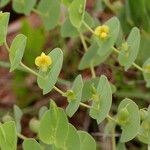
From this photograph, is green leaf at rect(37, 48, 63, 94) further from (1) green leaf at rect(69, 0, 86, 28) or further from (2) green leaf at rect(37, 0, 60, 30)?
(2) green leaf at rect(37, 0, 60, 30)

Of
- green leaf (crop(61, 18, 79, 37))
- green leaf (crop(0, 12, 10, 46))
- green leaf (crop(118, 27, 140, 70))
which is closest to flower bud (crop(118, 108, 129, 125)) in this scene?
green leaf (crop(118, 27, 140, 70))

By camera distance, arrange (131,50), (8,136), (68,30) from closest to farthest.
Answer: (8,136) → (131,50) → (68,30)

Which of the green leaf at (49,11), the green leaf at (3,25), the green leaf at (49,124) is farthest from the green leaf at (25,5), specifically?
the green leaf at (49,124)

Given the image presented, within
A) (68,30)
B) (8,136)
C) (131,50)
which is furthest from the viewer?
(68,30)

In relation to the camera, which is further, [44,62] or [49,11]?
[49,11]

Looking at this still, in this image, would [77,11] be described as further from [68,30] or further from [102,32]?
[68,30]

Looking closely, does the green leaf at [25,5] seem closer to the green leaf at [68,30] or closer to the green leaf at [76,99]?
the green leaf at [68,30]

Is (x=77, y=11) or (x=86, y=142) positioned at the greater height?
(x=77, y=11)

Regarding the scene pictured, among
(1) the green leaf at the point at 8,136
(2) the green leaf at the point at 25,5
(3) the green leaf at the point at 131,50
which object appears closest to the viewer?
(1) the green leaf at the point at 8,136

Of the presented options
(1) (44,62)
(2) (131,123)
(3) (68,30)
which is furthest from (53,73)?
(3) (68,30)
